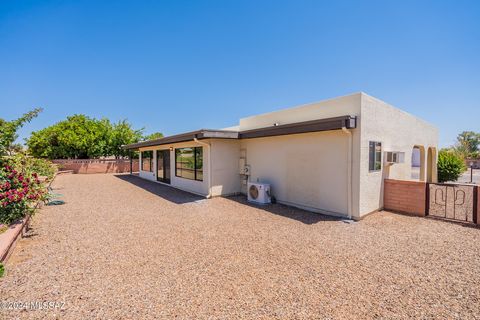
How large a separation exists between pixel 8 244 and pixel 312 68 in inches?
452

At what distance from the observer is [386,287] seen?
2914 millimetres

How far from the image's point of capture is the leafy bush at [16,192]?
4672 millimetres

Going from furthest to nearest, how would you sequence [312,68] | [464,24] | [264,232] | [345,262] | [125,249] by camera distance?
[312,68]
[464,24]
[264,232]
[125,249]
[345,262]

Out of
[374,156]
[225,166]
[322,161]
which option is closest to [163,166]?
[225,166]

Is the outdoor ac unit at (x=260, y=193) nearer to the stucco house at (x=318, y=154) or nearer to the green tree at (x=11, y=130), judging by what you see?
the stucco house at (x=318, y=154)

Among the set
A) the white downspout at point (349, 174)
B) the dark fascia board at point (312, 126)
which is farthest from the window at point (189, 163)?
the white downspout at point (349, 174)

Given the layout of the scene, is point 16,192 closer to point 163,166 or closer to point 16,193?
point 16,193

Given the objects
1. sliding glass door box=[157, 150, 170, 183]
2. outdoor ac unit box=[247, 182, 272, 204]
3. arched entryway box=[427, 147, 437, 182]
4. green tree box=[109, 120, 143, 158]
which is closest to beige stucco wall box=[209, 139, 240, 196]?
outdoor ac unit box=[247, 182, 272, 204]

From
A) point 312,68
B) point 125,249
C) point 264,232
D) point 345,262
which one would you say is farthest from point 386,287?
point 312,68

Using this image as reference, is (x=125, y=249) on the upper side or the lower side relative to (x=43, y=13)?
lower

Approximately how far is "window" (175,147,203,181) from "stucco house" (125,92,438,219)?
0.15ft

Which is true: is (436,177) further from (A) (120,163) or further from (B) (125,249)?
(A) (120,163)

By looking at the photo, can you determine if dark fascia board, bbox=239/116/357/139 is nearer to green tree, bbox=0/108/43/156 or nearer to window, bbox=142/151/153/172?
green tree, bbox=0/108/43/156

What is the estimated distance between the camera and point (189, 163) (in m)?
10.7
